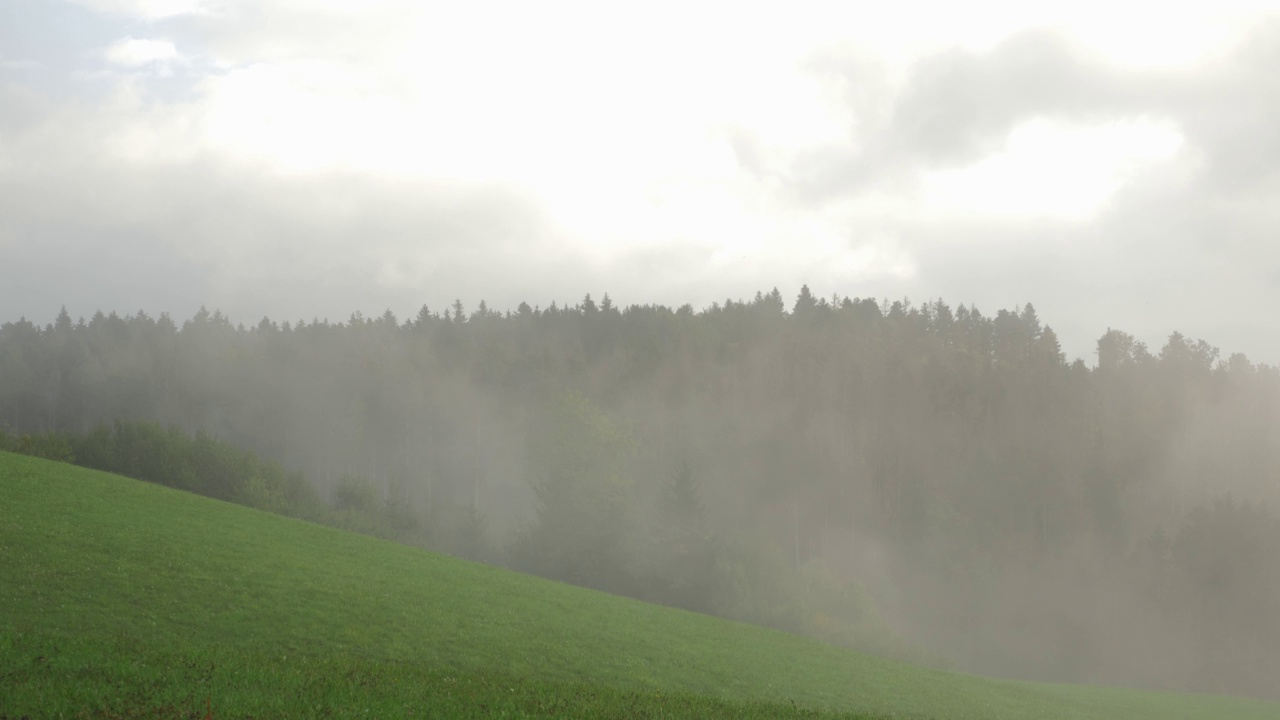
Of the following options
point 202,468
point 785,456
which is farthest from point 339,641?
point 785,456

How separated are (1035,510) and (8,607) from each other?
132m

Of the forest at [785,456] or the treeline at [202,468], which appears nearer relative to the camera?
the treeline at [202,468]

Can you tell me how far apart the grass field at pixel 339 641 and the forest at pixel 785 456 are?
3062cm

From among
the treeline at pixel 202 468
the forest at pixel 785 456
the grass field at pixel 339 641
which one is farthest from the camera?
the forest at pixel 785 456

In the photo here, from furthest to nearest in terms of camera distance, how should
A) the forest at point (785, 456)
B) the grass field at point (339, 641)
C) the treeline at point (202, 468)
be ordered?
the forest at point (785, 456)
the treeline at point (202, 468)
the grass field at point (339, 641)

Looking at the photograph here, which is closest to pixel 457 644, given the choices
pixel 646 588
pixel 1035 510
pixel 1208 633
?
pixel 646 588

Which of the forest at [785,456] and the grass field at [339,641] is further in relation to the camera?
the forest at [785,456]

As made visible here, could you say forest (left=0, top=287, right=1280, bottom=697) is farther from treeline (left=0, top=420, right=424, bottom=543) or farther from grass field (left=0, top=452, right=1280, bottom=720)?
grass field (left=0, top=452, right=1280, bottom=720)

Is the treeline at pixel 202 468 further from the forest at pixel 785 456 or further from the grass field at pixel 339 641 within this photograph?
the grass field at pixel 339 641

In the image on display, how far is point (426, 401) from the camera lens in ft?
523

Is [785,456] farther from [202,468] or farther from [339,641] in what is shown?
[339,641]

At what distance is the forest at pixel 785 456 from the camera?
277 ft

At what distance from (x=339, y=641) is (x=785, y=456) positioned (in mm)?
114526

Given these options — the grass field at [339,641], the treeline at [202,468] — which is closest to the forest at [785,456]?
the treeline at [202,468]
